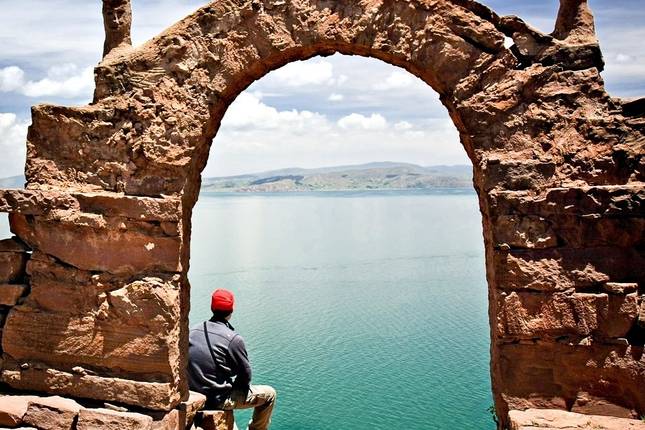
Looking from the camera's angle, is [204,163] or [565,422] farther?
[204,163]

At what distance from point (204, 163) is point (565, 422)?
10.8 feet

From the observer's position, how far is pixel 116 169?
505cm

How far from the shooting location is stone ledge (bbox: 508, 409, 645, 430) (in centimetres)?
442

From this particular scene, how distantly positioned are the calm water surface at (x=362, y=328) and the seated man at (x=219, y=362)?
376 cm

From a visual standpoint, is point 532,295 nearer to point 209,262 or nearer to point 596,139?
point 596,139

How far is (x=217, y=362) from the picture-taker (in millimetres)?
5707

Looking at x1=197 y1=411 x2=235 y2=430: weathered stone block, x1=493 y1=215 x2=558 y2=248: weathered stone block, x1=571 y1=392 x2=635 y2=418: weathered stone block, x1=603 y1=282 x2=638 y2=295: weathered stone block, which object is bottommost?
x1=197 y1=411 x2=235 y2=430: weathered stone block

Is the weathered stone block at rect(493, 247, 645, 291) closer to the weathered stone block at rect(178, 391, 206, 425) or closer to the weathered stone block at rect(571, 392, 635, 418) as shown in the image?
the weathered stone block at rect(571, 392, 635, 418)

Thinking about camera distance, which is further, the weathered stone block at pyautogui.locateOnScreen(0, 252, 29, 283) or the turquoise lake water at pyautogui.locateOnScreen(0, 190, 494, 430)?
the turquoise lake water at pyautogui.locateOnScreen(0, 190, 494, 430)

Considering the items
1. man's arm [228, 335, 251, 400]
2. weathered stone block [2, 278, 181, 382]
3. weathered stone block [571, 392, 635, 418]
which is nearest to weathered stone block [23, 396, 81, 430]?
weathered stone block [2, 278, 181, 382]

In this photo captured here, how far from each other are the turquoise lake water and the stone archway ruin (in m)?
4.93

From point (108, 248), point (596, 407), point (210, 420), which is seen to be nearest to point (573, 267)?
point (596, 407)

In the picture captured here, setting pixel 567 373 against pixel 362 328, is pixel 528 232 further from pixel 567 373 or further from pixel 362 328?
pixel 362 328

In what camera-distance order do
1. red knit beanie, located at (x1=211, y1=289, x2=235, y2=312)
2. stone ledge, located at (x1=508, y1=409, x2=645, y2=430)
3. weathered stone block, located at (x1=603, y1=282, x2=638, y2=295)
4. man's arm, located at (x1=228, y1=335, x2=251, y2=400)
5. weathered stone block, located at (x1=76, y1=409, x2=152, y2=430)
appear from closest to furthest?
1. stone ledge, located at (x1=508, y1=409, x2=645, y2=430)
2. weathered stone block, located at (x1=603, y1=282, x2=638, y2=295)
3. weathered stone block, located at (x1=76, y1=409, x2=152, y2=430)
4. man's arm, located at (x1=228, y1=335, x2=251, y2=400)
5. red knit beanie, located at (x1=211, y1=289, x2=235, y2=312)
